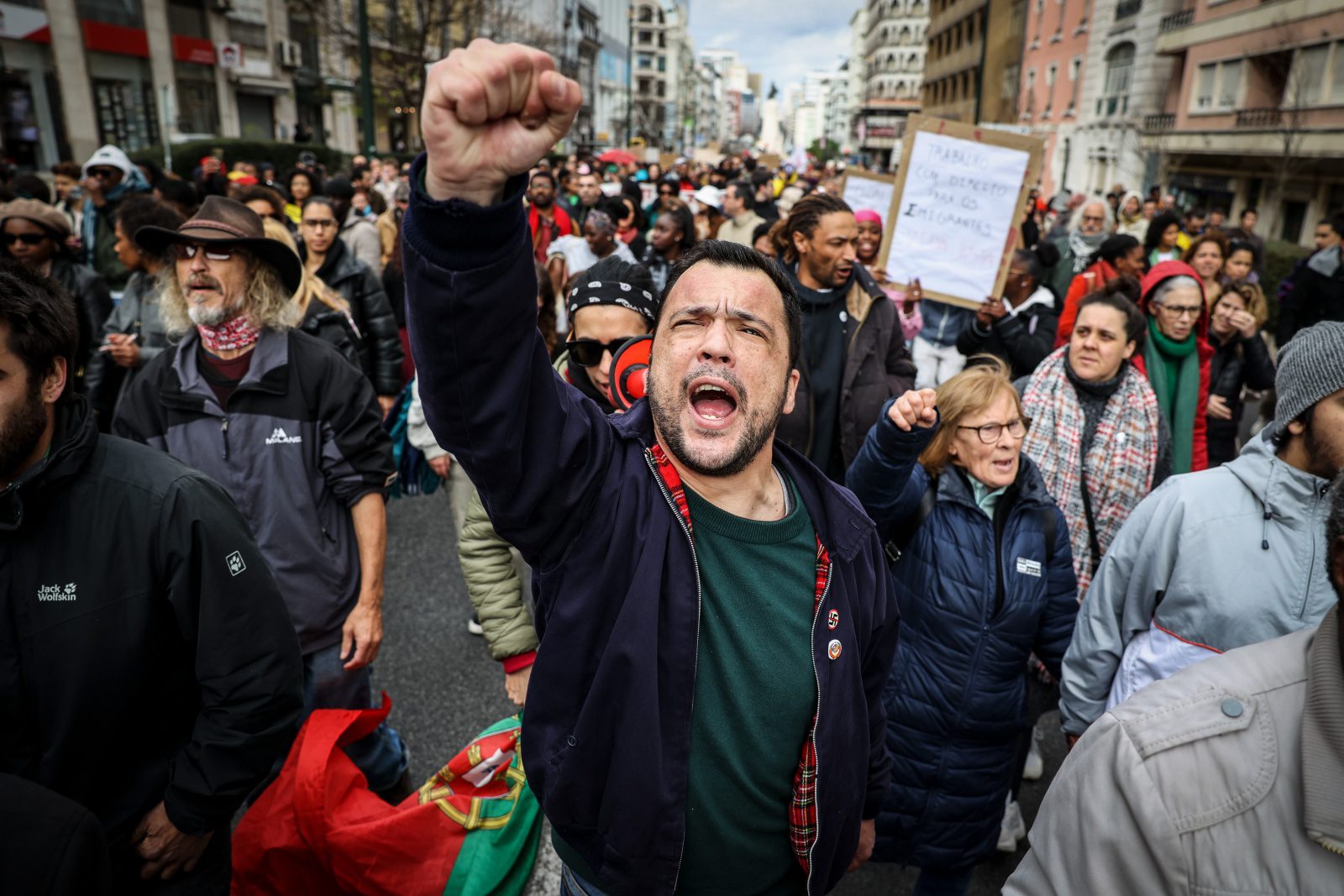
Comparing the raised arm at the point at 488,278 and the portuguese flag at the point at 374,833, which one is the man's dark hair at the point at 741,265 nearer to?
the raised arm at the point at 488,278

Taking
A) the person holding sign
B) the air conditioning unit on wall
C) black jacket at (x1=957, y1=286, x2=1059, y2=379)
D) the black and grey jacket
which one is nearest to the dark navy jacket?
the black and grey jacket

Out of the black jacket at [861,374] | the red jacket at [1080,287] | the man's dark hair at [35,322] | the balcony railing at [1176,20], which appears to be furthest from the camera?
the balcony railing at [1176,20]

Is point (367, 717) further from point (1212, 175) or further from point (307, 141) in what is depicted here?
point (1212, 175)

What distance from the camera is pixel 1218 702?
1310 mm

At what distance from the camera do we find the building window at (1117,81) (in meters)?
34.4

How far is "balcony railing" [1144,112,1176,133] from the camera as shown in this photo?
31.2 meters

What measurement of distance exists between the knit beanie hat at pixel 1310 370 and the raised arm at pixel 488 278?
1.93 meters

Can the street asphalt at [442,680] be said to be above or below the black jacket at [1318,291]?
below

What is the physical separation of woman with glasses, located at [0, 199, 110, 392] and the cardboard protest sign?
4.66 meters

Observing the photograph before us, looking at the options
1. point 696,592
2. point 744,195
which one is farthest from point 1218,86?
point 696,592

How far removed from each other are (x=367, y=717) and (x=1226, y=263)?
25.4 feet

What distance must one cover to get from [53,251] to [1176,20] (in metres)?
37.2

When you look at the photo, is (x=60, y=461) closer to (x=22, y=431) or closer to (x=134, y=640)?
(x=22, y=431)

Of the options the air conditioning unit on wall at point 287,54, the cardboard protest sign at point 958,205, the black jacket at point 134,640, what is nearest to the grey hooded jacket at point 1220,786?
the black jacket at point 134,640
